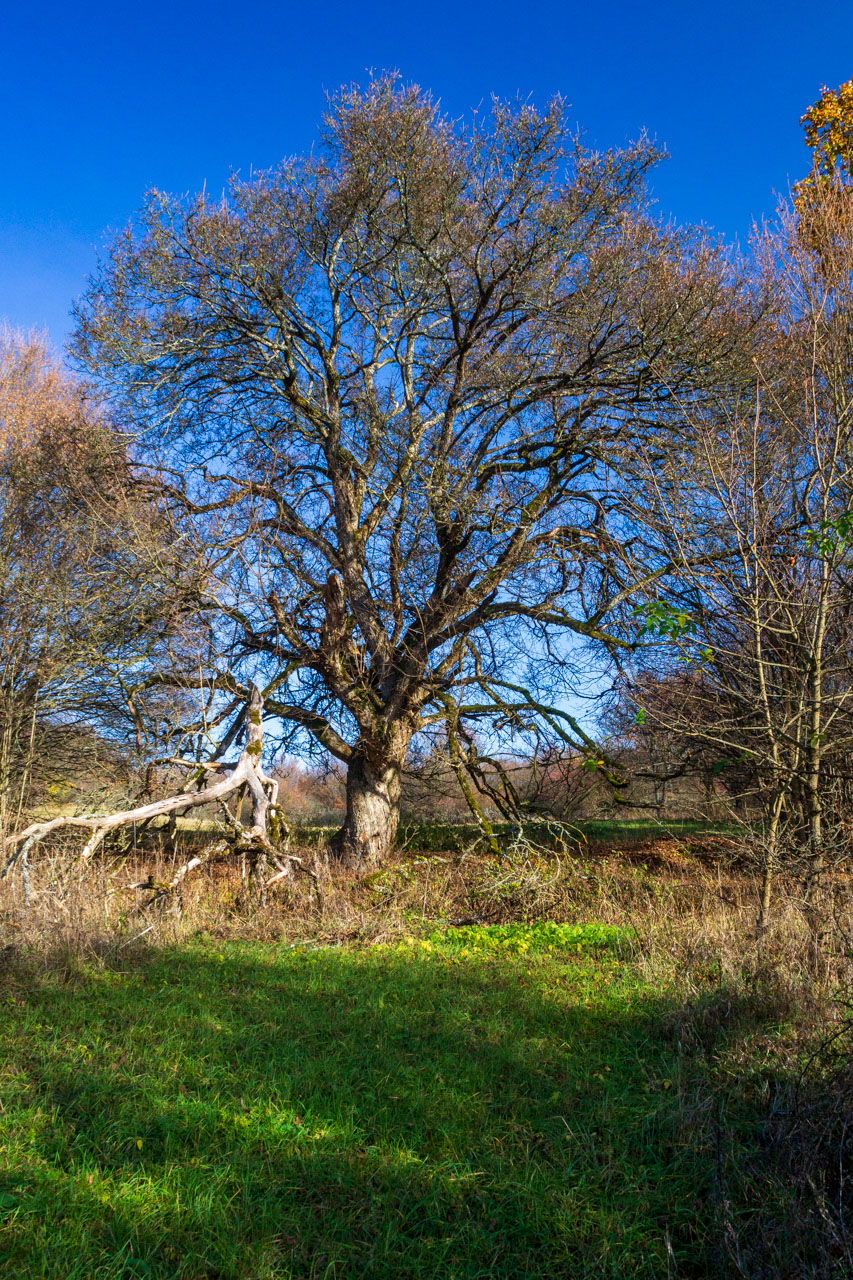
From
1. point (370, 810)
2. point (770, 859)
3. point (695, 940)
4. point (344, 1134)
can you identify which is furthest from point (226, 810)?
point (344, 1134)

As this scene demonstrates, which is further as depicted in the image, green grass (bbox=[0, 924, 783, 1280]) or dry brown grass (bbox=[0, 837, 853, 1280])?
dry brown grass (bbox=[0, 837, 853, 1280])

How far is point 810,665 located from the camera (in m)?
7.29

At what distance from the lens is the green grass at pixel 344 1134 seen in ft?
10.3

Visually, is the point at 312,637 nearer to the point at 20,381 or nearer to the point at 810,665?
Result: the point at 20,381

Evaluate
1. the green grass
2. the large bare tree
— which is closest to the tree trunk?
the large bare tree

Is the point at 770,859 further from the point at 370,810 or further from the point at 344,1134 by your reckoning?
the point at 370,810

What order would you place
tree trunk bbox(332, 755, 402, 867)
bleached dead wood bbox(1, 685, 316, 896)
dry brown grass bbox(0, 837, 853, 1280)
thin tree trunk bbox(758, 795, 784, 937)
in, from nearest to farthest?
1. dry brown grass bbox(0, 837, 853, 1280)
2. thin tree trunk bbox(758, 795, 784, 937)
3. bleached dead wood bbox(1, 685, 316, 896)
4. tree trunk bbox(332, 755, 402, 867)

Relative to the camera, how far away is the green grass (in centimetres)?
313

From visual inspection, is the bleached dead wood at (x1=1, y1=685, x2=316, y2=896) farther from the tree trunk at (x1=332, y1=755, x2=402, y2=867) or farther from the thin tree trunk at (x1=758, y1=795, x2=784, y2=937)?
the thin tree trunk at (x1=758, y1=795, x2=784, y2=937)

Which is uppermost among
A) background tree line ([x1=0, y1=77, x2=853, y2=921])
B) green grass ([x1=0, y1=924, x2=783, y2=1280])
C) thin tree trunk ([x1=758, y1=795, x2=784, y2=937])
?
background tree line ([x1=0, y1=77, x2=853, y2=921])

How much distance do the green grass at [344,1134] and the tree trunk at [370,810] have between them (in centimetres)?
688

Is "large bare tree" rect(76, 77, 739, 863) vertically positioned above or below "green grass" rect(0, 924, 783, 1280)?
above

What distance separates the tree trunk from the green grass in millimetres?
6878

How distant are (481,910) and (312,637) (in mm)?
5659
